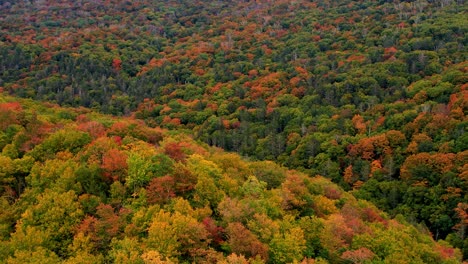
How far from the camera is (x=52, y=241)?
119 feet

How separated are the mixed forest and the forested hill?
16 cm

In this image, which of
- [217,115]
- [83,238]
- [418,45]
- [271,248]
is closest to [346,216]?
[271,248]

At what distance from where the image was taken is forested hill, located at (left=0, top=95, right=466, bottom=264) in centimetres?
3506

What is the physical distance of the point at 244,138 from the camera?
4040 inches

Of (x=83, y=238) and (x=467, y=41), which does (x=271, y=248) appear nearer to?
(x=83, y=238)

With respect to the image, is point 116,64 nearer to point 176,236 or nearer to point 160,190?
point 160,190

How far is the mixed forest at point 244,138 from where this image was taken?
123ft

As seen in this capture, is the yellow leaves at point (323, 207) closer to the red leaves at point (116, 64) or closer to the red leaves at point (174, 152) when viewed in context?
the red leaves at point (174, 152)

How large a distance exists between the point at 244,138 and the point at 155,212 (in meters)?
65.5

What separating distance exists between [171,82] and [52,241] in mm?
110721

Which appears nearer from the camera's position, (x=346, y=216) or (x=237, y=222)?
(x=237, y=222)

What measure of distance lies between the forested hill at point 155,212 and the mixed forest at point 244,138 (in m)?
0.16

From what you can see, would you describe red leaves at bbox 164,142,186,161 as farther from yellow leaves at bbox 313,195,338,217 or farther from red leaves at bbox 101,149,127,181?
yellow leaves at bbox 313,195,338,217

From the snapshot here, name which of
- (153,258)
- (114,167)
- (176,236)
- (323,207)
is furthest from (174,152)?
(153,258)
